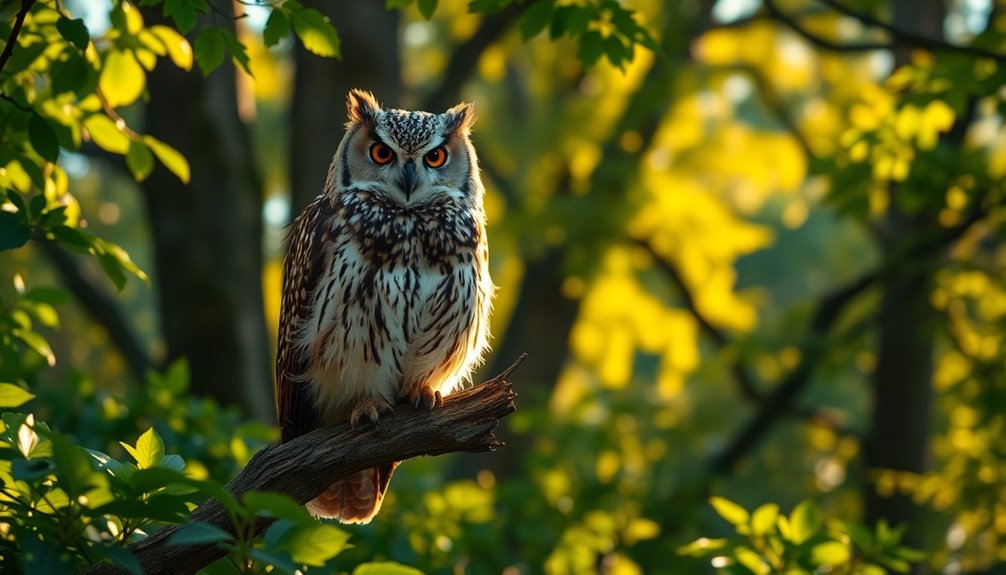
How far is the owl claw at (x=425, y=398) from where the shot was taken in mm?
4031

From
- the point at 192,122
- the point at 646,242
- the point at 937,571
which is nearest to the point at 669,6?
the point at 646,242

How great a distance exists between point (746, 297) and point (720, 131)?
2.00m

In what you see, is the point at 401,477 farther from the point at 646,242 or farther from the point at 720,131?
the point at 720,131

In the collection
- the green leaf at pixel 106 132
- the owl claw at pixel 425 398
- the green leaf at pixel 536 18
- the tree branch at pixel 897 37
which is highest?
the tree branch at pixel 897 37

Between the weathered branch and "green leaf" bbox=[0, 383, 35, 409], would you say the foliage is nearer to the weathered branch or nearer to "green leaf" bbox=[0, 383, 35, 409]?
the weathered branch

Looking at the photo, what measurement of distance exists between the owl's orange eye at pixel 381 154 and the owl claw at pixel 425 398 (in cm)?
90

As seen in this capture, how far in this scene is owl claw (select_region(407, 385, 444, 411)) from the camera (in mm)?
4031

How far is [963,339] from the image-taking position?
30.1ft

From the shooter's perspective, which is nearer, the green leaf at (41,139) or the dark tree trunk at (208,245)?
the green leaf at (41,139)

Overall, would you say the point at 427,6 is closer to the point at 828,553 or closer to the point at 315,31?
the point at 315,31

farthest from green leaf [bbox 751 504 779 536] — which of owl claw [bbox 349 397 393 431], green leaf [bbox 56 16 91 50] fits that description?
green leaf [bbox 56 16 91 50]

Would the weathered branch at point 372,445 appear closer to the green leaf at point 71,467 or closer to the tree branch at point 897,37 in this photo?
the green leaf at point 71,467

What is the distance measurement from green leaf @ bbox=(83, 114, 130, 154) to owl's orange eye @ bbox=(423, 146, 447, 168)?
1.19 metres

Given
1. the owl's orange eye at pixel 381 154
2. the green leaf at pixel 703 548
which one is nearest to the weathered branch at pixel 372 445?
the green leaf at pixel 703 548
